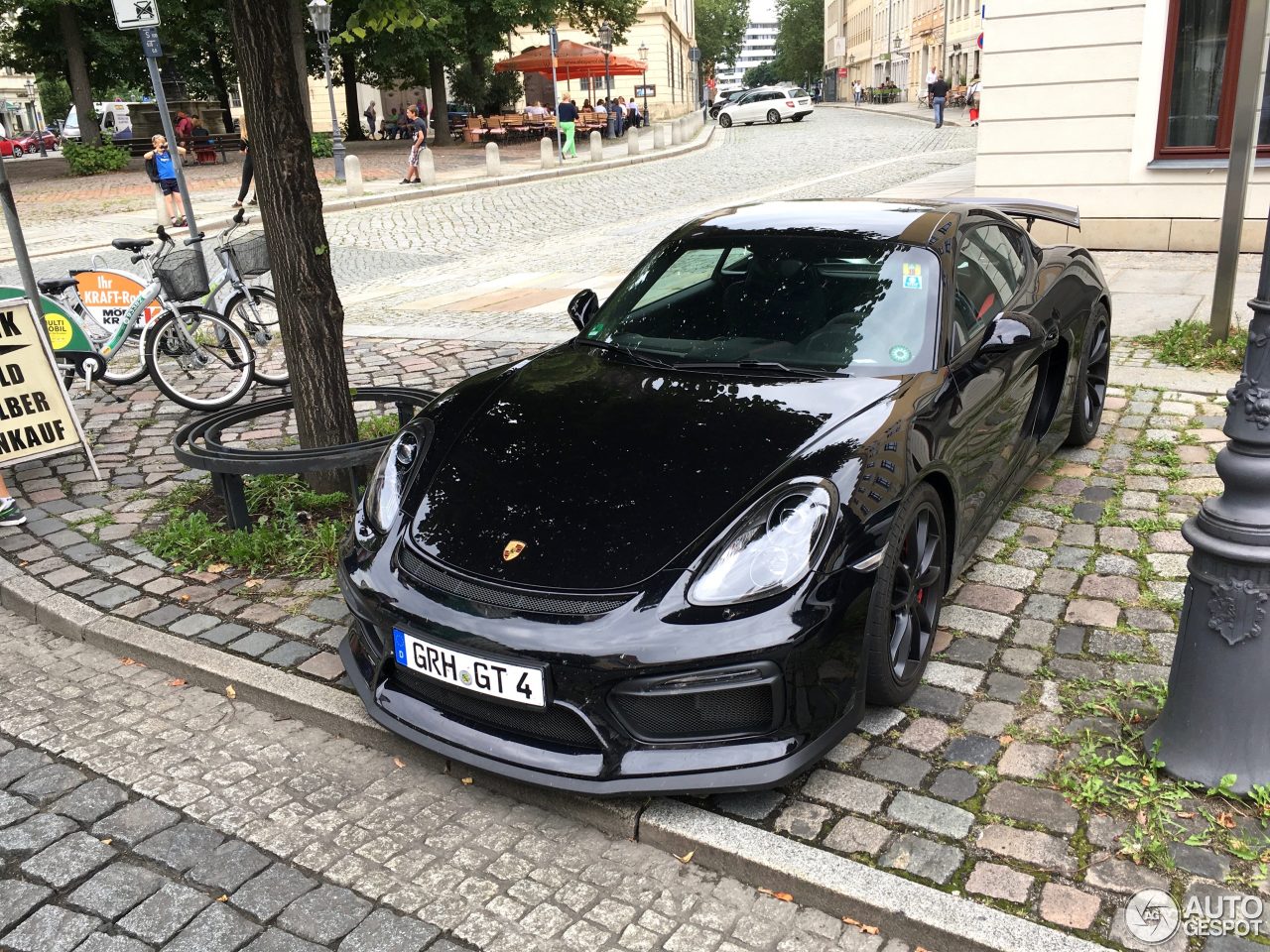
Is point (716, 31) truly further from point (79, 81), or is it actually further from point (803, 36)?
point (79, 81)

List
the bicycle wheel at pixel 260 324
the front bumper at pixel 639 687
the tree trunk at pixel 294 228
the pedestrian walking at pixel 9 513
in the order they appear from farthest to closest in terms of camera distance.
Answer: the bicycle wheel at pixel 260 324
the pedestrian walking at pixel 9 513
the tree trunk at pixel 294 228
the front bumper at pixel 639 687

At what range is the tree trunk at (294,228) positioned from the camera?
451 cm

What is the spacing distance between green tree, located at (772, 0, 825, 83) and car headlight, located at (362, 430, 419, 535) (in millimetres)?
129432

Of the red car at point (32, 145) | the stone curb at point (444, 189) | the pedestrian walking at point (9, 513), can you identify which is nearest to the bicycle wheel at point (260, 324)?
the pedestrian walking at point (9, 513)

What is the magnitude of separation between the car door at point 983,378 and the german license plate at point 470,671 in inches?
63.1

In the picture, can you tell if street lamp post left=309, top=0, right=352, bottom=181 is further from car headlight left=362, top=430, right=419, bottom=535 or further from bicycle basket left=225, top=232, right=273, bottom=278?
car headlight left=362, top=430, right=419, bottom=535

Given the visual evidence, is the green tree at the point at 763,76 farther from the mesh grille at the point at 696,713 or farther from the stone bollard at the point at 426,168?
the mesh grille at the point at 696,713

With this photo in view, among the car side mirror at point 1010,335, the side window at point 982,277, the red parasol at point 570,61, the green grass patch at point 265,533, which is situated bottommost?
the green grass patch at point 265,533

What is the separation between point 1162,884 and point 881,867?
2.16ft

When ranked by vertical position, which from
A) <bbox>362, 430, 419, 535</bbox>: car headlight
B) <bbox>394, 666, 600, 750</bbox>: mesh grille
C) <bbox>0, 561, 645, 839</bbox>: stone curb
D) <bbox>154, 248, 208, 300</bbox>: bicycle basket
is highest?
<bbox>154, 248, 208, 300</bbox>: bicycle basket

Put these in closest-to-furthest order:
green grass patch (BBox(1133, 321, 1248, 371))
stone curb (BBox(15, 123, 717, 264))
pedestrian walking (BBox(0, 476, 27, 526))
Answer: pedestrian walking (BBox(0, 476, 27, 526)) < green grass patch (BBox(1133, 321, 1248, 371)) < stone curb (BBox(15, 123, 717, 264))

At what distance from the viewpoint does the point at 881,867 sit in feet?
8.71

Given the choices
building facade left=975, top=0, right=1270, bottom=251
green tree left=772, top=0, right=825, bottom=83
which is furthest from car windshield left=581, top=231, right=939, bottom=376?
green tree left=772, top=0, right=825, bottom=83

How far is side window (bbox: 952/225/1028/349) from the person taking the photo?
3863mm
